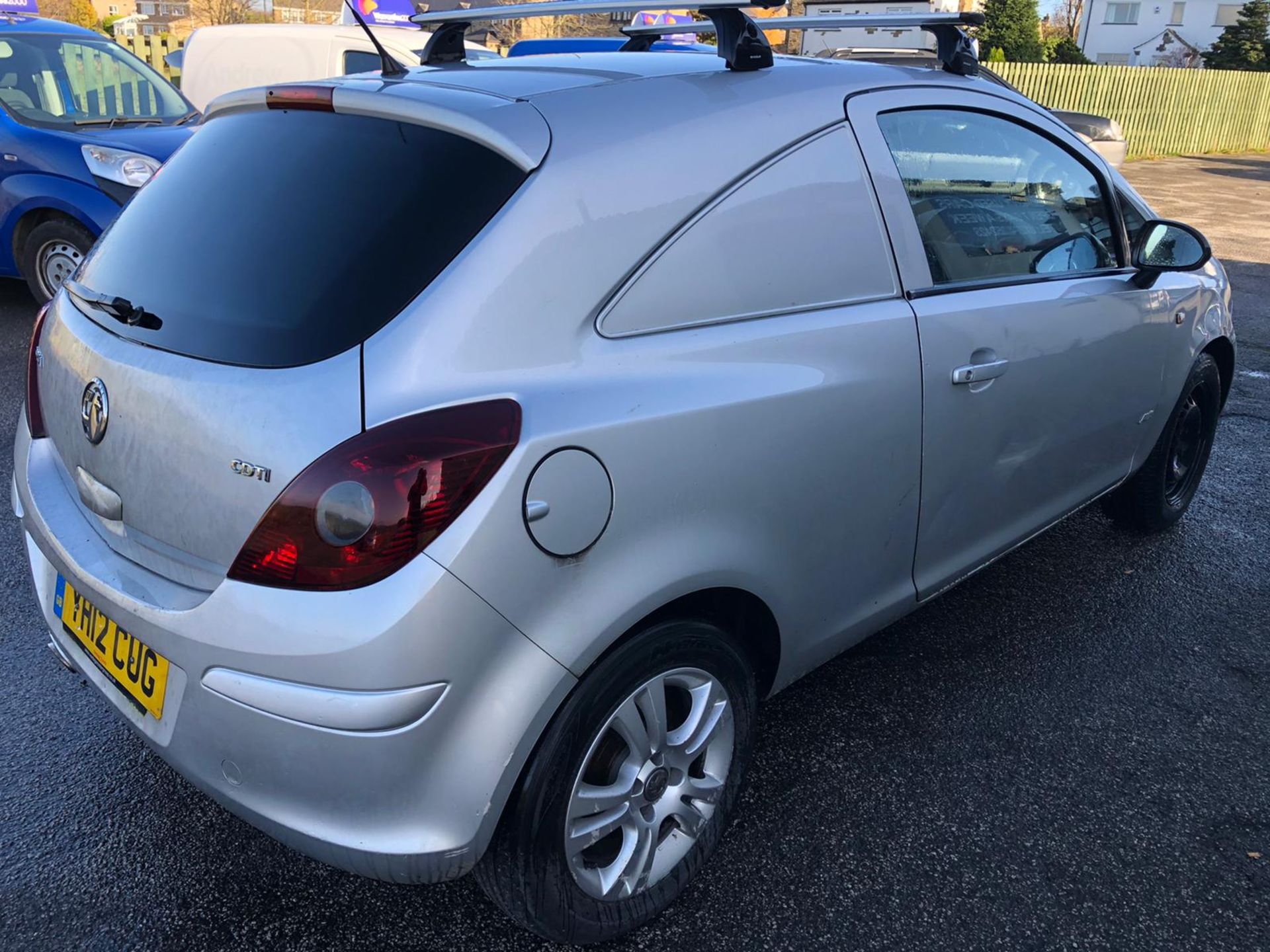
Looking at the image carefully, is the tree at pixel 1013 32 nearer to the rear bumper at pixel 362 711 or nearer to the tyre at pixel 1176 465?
the tyre at pixel 1176 465

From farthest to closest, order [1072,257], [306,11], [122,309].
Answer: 1. [306,11]
2. [1072,257]
3. [122,309]

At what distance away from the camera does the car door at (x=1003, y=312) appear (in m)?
2.49

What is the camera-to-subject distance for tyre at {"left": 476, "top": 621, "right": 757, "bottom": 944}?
185 centimetres

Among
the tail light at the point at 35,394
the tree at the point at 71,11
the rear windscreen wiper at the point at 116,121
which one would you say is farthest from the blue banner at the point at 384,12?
the tree at the point at 71,11

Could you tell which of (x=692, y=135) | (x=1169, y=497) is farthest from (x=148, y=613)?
(x=1169, y=497)

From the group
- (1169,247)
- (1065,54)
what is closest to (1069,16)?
(1065,54)

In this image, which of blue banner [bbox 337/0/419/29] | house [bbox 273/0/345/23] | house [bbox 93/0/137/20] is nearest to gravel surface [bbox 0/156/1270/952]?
blue banner [bbox 337/0/419/29]

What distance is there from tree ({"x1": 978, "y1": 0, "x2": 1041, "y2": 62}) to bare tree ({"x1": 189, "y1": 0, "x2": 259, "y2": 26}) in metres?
18.5

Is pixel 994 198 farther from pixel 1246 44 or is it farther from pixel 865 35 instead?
pixel 1246 44

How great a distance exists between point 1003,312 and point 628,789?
155 centimetres

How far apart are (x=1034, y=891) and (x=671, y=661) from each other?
103 cm

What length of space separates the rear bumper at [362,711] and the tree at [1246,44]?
150 feet

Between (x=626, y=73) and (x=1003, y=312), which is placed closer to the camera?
(x=626, y=73)

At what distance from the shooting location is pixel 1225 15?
194ft
